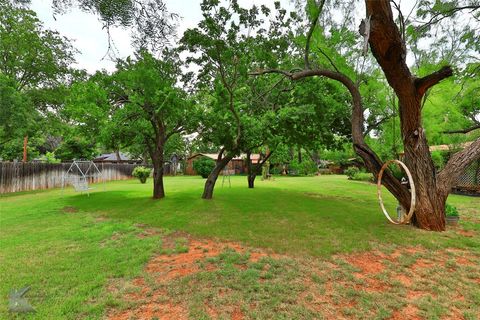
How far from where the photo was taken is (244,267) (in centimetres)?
356

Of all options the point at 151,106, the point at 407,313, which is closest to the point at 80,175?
the point at 151,106

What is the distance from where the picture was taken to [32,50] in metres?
12.4

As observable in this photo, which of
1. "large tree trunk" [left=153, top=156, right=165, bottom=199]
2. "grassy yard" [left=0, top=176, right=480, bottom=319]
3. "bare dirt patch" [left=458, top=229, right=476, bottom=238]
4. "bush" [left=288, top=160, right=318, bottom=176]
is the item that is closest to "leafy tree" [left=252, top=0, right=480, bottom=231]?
"bare dirt patch" [left=458, top=229, right=476, bottom=238]

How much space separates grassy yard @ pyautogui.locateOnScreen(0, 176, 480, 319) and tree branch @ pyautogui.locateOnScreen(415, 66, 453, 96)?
313cm

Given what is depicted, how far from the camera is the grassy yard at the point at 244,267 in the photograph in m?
2.54

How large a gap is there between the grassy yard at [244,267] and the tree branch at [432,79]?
3126 mm

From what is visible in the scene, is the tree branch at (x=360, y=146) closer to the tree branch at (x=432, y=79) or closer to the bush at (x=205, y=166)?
the tree branch at (x=432, y=79)

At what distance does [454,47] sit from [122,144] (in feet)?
38.0

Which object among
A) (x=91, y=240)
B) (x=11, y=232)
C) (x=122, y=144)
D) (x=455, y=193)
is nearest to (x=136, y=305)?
(x=91, y=240)

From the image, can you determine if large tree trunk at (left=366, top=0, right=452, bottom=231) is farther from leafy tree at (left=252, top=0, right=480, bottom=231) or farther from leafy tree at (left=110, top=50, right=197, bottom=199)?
leafy tree at (left=110, top=50, right=197, bottom=199)

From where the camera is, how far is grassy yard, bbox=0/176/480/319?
8.35 ft

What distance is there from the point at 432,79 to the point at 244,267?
5.27 meters

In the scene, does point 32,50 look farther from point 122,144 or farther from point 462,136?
point 462,136

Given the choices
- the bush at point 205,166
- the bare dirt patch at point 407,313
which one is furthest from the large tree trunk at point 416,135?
the bush at point 205,166
